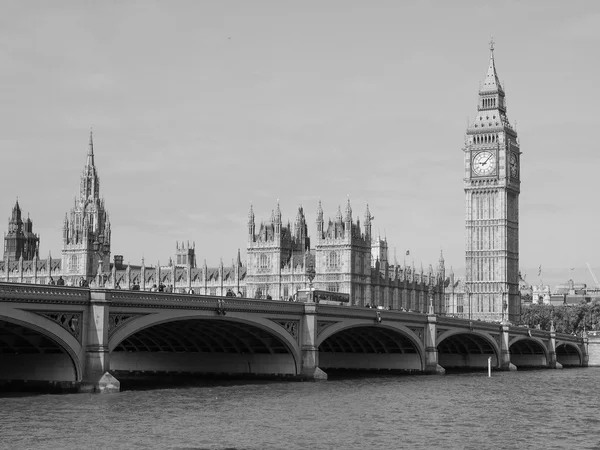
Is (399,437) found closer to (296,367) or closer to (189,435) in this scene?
(189,435)

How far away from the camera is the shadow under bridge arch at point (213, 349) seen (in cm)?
7900

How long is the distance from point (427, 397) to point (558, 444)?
2342 cm

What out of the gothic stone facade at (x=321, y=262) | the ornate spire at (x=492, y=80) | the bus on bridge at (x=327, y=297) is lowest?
the bus on bridge at (x=327, y=297)

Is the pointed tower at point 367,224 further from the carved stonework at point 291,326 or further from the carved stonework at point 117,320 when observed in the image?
the carved stonework at point 117,320

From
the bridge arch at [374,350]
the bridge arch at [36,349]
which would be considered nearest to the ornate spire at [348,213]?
the bridge arch at [374,350]

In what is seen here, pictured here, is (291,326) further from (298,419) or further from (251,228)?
(251,228)

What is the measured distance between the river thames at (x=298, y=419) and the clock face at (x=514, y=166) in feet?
338

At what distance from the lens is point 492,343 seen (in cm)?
11938

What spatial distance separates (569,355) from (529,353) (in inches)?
829

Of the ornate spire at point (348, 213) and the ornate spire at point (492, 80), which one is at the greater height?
the ornate spire at point (492, 80)

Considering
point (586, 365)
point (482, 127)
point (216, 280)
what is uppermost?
point (482, 127)

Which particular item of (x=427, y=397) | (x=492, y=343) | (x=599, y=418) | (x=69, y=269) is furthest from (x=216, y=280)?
(x=599, y=418)

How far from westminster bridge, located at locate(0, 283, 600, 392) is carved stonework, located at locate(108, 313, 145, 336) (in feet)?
0.18

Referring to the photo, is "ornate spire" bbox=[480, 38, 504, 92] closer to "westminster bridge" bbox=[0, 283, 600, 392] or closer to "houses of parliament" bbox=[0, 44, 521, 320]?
"houses of parliament" bbox=[0, 44, 521, 320]
